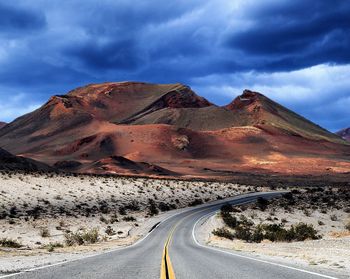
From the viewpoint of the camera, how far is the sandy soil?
3697 cm

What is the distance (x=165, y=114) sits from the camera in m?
197

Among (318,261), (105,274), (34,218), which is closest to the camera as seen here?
(105,274)

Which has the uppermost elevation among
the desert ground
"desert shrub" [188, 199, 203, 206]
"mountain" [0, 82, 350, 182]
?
"mountain" [0, 82, 350, 182]

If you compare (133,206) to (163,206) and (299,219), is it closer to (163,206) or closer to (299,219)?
(163,206)

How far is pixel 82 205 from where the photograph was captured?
53656 mm

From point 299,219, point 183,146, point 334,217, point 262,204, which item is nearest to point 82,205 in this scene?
point 262,204

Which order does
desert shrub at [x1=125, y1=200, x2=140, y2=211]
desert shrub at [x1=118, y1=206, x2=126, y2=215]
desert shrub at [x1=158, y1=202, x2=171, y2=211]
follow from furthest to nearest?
desert shrub at [x1=158, y1=202, x2=171, y2=211] → desert shrub at [x1=125, y1=200, x2=140, y2=211] → desert shrub at [x1=118, y1=206, x2=126, y2=215]

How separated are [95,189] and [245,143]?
107960 millimetres

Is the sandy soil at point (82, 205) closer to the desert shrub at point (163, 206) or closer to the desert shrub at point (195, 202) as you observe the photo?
the desert shrub at point (163, 206)

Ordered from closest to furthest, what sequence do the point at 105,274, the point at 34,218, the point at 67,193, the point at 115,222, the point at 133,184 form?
1. the point at 105,274
2. the point at 34,218
3. the point at 115,222
4. the point at 67,193
5. the point at 133,184

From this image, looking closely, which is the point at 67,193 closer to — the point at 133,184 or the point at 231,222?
the point at 133,184

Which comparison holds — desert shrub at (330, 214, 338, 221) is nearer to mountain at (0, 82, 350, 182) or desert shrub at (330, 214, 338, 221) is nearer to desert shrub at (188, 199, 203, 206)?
desert shrub at (188, 199, 203, 206)

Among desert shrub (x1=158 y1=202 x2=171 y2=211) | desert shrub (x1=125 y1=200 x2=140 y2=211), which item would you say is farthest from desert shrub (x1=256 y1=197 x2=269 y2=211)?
desert shrub (x1=125 y1=200 x2=140 y2=211)

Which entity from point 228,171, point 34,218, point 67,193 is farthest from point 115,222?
point 228,171
